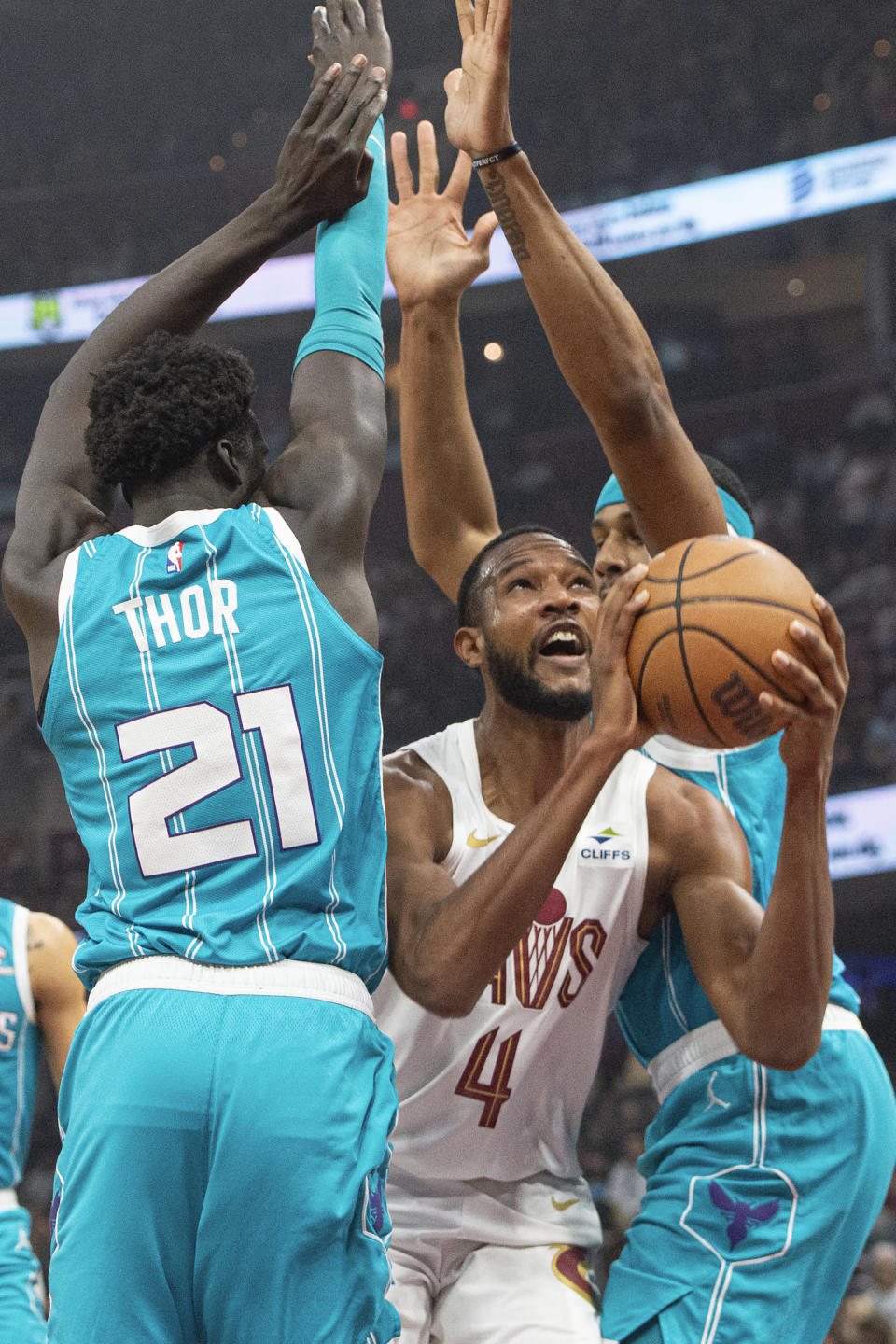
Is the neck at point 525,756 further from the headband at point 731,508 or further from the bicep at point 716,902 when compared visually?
the headband at point 731,508

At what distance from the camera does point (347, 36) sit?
132 inches

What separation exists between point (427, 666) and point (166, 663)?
14.2 meters

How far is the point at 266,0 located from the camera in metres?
19.9

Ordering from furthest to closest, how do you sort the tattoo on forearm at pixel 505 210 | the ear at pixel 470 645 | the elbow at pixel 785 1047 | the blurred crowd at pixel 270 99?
the blurred crowd at pixel 270 99, the ear at pixel 470 645, the tattoo on forearm at pixel 505 210, the elbow at pixel 785 1047

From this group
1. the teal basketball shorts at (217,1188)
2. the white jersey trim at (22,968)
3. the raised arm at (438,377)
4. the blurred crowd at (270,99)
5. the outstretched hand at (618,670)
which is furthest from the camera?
the blurred crowd at (270,99)

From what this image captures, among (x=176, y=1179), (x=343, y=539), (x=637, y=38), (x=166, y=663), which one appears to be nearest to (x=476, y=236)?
(x=343, y=539)

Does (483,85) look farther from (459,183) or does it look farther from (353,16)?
(459,183)

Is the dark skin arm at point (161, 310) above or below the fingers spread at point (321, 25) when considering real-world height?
below

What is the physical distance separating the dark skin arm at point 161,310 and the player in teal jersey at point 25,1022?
5.96ft

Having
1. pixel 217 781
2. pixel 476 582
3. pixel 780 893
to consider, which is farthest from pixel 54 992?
pixel 780 893

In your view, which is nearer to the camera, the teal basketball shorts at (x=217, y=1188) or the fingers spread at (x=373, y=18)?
the teal basketball shorts at (x=217, y=1188)

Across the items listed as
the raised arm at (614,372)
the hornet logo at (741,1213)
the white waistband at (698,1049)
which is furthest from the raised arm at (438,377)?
the hornet logo at (741,1213)

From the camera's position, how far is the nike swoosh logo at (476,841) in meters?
3.19

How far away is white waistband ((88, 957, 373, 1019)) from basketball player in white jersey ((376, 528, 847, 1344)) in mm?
312
